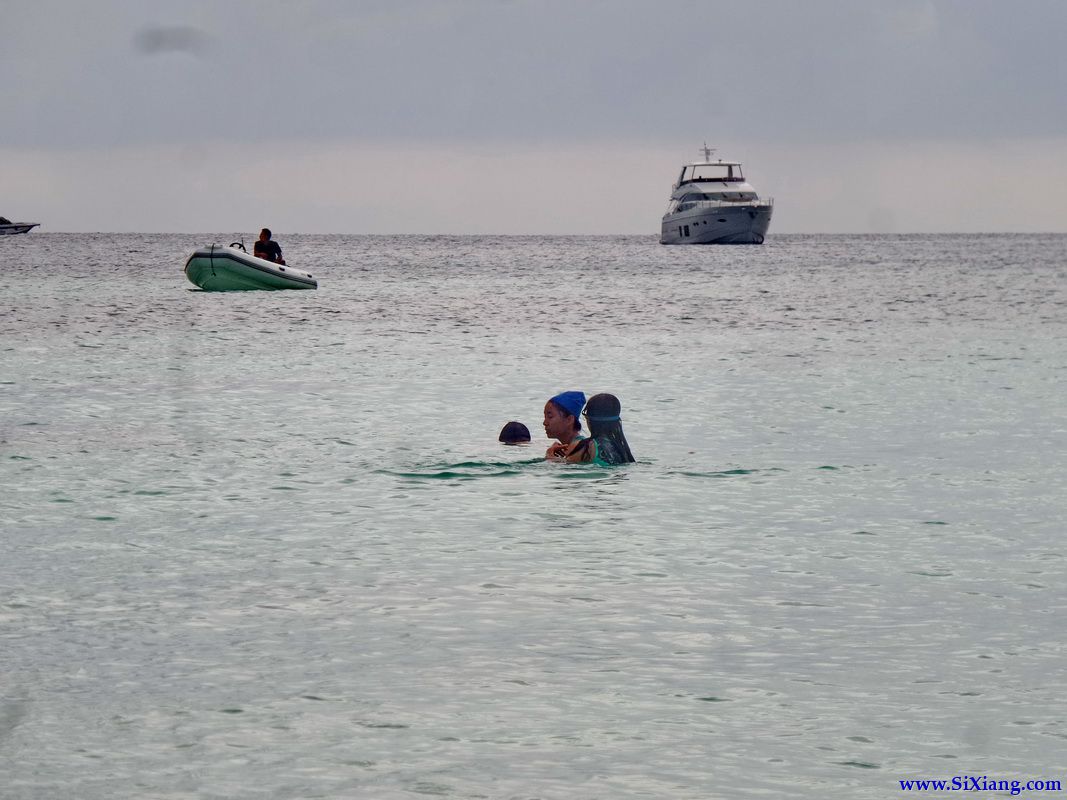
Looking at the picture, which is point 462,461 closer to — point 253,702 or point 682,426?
point 682,426

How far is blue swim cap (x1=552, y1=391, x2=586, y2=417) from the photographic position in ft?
39.1

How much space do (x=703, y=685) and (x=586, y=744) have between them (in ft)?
3.23

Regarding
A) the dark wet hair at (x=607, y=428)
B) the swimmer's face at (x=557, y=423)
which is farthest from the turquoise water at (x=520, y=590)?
the swimmer's face at (x=557, y=423)

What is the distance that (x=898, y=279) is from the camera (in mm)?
74250

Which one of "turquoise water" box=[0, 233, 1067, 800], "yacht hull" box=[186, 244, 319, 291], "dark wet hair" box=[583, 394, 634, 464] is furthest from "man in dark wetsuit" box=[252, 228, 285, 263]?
"dark wet hair" box=[583, 394, 634, 464]

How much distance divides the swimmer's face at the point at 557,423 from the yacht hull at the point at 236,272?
31.4m

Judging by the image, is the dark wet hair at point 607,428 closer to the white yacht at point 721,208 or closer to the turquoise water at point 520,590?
the turquoise water at point 520,590

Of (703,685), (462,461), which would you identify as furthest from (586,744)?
(462,461)

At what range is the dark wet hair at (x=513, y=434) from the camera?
46.8 ft

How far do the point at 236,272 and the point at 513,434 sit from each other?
30.7 meters

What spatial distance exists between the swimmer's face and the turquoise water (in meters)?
0.43

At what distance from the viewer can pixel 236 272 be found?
4353 centimetres

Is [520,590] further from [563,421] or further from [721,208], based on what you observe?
[721,208]

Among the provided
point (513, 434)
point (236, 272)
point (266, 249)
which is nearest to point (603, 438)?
point (513, 434)
